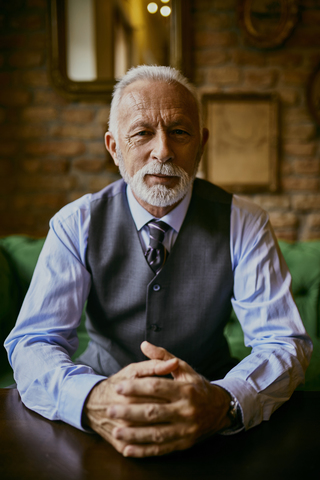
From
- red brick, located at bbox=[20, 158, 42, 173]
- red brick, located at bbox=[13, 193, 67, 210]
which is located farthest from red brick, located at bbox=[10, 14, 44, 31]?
red brick, located at bbox=[13, 193, 67, 210]

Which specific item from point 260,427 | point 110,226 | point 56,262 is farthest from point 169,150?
point 260,427

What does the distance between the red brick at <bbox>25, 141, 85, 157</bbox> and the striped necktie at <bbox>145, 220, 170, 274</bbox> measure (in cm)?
146

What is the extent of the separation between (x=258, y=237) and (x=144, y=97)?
1.88 feet

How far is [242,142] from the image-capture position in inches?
91.7

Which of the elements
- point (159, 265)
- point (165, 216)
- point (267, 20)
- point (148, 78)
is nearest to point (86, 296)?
point (159, 265)

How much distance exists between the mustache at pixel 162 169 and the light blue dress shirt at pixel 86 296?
12 cm

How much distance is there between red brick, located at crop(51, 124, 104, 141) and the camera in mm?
2367

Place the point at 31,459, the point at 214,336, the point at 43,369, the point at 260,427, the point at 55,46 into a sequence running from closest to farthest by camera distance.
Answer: the point at 31,459
the point at 260,427
the point at 43,369
the point at 214,336
the point at 55,46

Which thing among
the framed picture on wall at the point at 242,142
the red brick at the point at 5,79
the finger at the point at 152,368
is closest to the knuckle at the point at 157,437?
the finger at the point at 152,368

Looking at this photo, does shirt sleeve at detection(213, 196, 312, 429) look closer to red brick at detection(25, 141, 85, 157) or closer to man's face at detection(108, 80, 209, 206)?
man's face at detection(108, 80, 209, 206)

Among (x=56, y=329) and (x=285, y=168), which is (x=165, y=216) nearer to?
(x=56, y=329)

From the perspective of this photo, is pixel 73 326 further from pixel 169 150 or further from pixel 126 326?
pixel 169 150

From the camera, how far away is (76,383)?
0.77 metres

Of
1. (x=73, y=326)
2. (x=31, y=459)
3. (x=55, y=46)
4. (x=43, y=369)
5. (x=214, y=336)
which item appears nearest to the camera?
(x=31, y=459)
